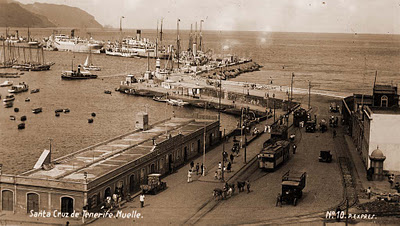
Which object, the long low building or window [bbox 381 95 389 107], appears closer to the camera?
the long low building

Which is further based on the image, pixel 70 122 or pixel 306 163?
pixel 70 122

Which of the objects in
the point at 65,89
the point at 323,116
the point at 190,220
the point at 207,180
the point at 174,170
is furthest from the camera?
the point at 65,89

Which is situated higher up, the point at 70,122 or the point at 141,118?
the point at 141,118

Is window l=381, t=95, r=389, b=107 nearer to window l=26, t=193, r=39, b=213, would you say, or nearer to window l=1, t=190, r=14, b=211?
window l=26, t=193, r=39, b=213

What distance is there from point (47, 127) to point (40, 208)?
46.6m

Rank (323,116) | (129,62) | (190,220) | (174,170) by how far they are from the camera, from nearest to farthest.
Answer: (190,220) → (174,170) → (323,116) → (129,62)

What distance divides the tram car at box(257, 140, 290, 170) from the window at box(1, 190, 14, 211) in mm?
19266

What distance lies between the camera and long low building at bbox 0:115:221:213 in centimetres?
3431

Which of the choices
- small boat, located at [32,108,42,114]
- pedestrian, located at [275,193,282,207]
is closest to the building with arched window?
pedestrian, located at [275,193,282,207]

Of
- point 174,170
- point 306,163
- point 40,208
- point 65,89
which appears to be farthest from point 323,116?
point 65,89

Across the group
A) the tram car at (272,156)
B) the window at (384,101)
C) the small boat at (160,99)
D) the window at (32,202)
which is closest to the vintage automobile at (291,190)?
the tram car at (272,156)

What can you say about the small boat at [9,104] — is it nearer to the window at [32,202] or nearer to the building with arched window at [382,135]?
the building with arched window at [382,135]

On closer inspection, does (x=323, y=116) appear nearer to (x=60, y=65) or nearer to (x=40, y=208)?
(x=40, y=208)

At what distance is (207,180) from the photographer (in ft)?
140
